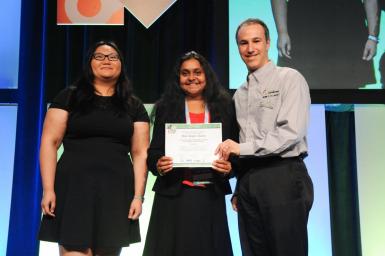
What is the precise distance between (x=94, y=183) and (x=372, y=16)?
2554 millimetres

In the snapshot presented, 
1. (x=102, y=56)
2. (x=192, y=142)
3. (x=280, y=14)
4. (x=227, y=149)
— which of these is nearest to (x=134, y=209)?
(x=192, y=142)

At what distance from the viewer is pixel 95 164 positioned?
6.44ft

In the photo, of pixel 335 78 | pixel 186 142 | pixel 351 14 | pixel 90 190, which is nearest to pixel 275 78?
pixel 186 142

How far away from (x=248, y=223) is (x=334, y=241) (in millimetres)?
1564

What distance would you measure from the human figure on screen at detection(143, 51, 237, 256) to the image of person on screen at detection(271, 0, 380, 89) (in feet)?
4.37

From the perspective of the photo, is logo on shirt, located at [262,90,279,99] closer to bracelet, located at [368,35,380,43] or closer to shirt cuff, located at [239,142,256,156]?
shirt cuff, located at [239,142,256,156]

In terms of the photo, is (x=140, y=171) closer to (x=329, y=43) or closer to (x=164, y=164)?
(x=164, y=164)

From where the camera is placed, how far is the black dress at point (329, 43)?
320 centimetres

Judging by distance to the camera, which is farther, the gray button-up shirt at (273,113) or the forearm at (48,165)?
the forearm at (48,165)

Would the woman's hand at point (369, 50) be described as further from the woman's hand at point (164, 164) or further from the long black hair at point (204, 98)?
the woman's hand at point (164, 164)

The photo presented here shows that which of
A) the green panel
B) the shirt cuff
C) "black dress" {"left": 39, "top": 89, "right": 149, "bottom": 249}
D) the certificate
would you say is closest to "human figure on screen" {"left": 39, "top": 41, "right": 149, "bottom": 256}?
"black dress" {"left": 39, "top": 89, "right": 149, "bottom": 249}

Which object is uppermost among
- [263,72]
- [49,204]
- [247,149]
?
[263,72]

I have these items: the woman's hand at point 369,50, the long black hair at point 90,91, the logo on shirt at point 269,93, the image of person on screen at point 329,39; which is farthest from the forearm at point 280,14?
the long black hair at point 90,91

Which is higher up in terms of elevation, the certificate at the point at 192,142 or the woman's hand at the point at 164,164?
the certificate at the point at 192,142
